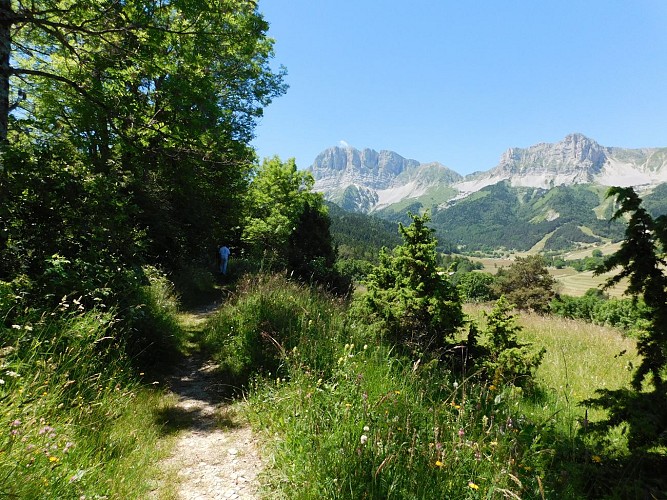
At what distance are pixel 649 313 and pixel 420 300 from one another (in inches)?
120

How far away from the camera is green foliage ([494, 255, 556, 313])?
39344 millimetres

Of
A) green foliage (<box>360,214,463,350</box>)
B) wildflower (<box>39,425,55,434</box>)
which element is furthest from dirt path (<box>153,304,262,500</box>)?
green foliage (<box>360,214,463,350</box>)

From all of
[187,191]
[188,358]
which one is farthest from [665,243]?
[187,191]

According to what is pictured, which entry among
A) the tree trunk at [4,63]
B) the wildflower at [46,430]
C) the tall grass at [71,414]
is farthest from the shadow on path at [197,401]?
the tree trunk at [4,63]

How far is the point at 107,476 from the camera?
292 cm

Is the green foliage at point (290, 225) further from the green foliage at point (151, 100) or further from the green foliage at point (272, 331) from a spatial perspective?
the green foliage at point (272, 331)

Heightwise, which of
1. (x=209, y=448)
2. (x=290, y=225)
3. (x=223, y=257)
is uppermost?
(x=290, y=225)

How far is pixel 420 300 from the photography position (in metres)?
5.52

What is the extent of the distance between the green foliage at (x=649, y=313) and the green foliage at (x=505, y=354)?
85.3 inches

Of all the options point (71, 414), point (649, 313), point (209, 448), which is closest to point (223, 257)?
point (209, 448)

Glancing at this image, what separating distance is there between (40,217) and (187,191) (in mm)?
9087

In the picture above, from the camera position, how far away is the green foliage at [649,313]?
95.9 inches

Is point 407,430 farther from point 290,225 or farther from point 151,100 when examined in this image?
point 290,225

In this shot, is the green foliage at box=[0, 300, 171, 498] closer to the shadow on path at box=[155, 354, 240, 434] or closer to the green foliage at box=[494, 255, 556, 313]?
the shadow on path at box=[155, 354, 240, 434]
